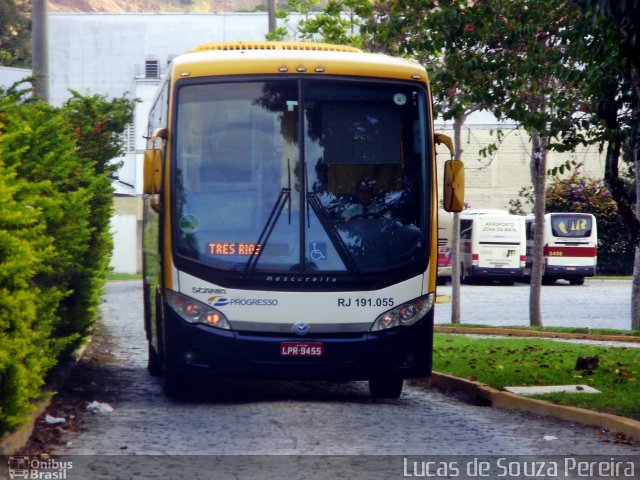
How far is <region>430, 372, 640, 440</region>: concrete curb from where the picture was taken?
33.8 ft

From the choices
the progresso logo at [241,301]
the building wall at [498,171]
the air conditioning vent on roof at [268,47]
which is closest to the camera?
the progresso logo at [241,301]

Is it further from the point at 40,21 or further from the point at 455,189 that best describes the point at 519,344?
the point at 40,21

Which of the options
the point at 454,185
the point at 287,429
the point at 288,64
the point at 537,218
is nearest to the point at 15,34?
the point at 537,218

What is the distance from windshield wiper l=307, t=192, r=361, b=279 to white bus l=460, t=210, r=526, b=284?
34.3 m

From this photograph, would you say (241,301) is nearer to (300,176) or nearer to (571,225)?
(300,176)

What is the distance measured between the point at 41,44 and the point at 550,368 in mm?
7657

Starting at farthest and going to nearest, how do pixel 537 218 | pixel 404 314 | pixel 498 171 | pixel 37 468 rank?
pixel 498 171 → pixel 537 218 → pixel 404 314 → pixel 37 468

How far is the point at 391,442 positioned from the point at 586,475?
69.1 inches

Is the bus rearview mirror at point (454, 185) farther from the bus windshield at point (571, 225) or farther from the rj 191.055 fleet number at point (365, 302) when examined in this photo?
the bus windshield at point (571, 225)

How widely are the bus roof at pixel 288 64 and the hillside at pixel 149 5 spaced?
130493mm

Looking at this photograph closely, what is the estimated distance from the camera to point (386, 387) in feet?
42.0

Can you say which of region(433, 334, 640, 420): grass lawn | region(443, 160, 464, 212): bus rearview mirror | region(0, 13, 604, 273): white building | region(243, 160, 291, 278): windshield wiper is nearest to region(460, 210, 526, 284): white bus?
region(0, 13, 604, 273): white building

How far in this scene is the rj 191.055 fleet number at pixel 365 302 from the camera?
1150cm

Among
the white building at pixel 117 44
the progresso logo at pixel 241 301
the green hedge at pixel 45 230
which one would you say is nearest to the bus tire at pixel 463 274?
the white building at pixel 117 44
